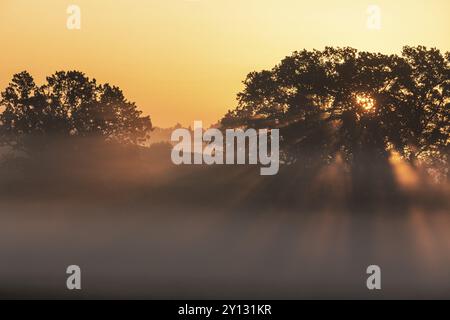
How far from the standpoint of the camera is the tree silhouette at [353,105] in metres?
93.7

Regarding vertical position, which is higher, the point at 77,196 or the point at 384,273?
the point at 77,196

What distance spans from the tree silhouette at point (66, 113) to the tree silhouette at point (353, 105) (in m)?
9.47

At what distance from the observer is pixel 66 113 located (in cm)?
10419

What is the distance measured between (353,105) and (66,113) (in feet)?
89.4

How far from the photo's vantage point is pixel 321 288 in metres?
56.7

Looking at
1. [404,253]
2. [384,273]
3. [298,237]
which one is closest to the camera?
[384,273]

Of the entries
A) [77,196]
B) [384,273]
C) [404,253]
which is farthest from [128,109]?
[384,273]

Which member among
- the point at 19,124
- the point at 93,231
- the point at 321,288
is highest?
the point at 19,124

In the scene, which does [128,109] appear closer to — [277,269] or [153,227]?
[153,227]

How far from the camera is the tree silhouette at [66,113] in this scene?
101500mm

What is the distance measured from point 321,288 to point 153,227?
2382 cm

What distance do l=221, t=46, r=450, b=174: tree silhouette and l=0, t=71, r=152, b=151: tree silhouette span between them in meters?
9.47

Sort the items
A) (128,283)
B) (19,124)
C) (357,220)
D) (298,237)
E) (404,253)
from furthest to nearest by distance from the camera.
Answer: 1. (19,124)
2. (357,220)
3. (298,237)
4. (404,253)
5. (128,283)

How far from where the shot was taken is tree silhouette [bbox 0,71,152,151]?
102 meters
